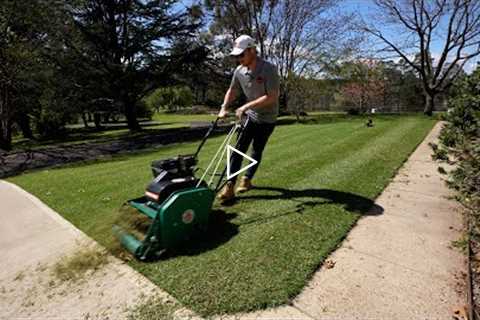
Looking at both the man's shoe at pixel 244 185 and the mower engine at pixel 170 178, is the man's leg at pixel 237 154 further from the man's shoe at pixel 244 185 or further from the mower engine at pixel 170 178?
the mower engine at pixel 170 178

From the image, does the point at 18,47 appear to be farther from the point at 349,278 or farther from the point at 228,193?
the point at 349,278

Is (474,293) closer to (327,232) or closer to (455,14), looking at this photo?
(327,232)

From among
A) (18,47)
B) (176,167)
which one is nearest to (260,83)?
(176,167)

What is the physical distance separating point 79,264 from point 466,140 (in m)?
3.56

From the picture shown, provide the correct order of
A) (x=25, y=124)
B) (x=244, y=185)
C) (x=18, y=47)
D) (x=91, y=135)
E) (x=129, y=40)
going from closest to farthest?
(x=244, y=185) → (x=18, y=47) → (x=129, y=40) → (x=91, y=135) → (x=25, y=124)

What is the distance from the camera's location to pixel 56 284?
8.39ft

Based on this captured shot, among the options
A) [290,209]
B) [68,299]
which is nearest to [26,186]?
[68,299]

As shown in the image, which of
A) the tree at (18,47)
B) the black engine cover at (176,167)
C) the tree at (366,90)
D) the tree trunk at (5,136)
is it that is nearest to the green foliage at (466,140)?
the black engine cover at (176,167)

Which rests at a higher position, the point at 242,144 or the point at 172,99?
the point at 172,99

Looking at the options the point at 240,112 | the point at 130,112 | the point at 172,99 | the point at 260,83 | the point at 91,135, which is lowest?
the point at 91,135

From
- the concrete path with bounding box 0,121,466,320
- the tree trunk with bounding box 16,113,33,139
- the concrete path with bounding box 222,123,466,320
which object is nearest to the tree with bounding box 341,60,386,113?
the tree trunk with bounding box 16,113,33,139

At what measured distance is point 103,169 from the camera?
7.16 meters

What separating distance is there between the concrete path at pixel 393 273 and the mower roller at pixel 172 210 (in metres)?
0.98

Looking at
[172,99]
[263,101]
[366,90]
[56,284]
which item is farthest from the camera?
[172,99]
